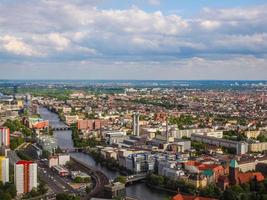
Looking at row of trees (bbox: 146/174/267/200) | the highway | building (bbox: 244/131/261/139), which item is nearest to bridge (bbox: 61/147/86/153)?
the highway

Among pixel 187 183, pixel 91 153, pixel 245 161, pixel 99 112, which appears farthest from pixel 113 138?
pixel 99 112

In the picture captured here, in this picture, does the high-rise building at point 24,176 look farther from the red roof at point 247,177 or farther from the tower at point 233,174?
the red roof at point 247,177

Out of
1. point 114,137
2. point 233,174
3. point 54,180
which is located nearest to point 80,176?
point 54,180

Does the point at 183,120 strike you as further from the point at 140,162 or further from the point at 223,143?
the point at 140,162

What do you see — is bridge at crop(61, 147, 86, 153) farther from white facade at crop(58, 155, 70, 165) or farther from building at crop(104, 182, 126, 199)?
building at crop(104, 182, 126, 199)

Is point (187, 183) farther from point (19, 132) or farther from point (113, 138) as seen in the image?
point (19, 132)

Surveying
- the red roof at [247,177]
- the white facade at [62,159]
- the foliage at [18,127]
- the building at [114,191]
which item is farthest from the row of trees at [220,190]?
the foliage at [18,127]
